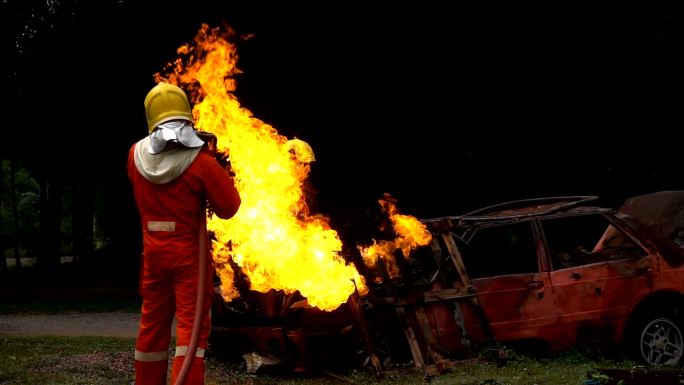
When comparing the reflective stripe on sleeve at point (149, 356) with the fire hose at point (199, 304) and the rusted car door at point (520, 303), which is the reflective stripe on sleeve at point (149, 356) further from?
the rusted car door at point (520, 303)

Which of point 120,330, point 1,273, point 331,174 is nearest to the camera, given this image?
point 120,330

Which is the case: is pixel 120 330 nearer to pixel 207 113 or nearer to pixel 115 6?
pixel 207 113

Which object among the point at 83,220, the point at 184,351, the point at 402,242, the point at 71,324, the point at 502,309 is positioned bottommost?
the point at 71,324

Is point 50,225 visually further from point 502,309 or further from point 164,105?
point 164,105

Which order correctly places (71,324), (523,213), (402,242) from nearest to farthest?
(402,242), (523,213), (71,324)

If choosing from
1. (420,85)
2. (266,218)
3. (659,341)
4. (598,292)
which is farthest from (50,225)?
(659,341)

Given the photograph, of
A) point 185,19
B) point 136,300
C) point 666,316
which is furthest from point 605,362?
point 136,300

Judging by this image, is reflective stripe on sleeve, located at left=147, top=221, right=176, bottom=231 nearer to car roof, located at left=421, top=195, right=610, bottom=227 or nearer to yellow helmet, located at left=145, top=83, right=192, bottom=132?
yellow helmet, located at left=145, top=83, right=192, bottom=132

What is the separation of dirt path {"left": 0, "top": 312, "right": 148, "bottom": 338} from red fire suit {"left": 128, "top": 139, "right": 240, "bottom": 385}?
767cm

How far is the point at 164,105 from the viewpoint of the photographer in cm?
604

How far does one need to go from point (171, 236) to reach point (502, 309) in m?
4.68

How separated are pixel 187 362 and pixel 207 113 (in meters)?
3.74

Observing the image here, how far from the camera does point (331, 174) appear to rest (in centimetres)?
1902

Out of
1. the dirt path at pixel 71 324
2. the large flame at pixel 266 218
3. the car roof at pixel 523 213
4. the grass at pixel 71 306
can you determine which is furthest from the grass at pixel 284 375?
the grass at pixel 71 306
